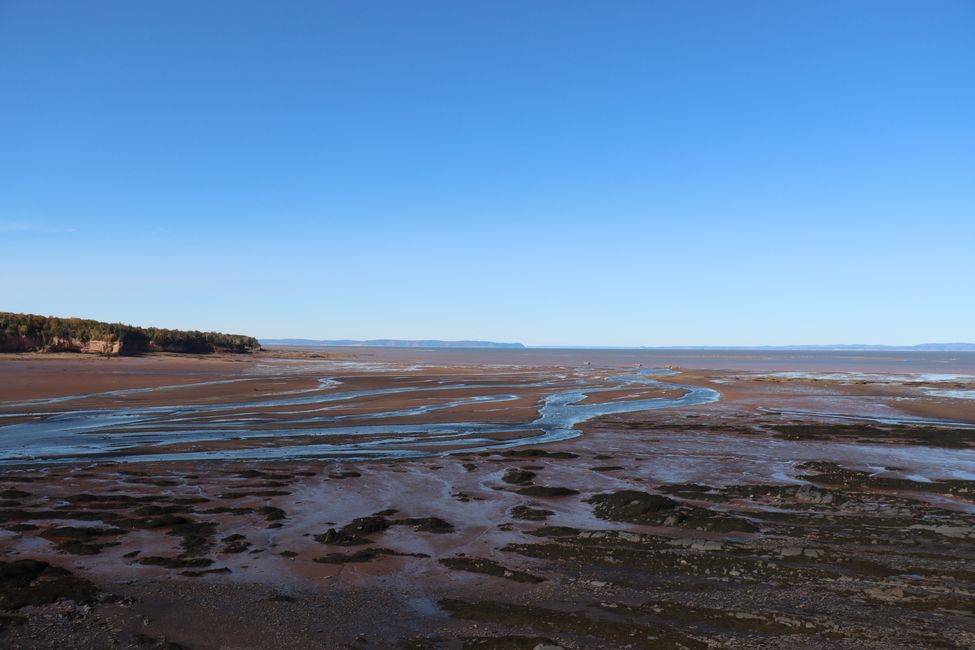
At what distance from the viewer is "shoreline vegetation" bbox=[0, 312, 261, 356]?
6075 centimetres

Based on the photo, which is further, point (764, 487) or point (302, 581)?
point (764, 487)

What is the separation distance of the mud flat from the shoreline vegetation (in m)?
50.1

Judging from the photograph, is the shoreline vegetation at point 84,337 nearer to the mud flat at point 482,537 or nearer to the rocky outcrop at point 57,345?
the rocky outcrop at point 57,345

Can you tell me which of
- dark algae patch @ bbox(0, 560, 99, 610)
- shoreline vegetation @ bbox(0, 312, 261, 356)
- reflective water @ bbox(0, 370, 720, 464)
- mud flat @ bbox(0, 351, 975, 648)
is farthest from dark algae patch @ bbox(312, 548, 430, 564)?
shoreline vegetation @ bbox(0, 312, 261, 356)

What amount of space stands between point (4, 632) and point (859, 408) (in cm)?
3115

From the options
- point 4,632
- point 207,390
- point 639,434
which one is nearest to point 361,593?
point 4,632

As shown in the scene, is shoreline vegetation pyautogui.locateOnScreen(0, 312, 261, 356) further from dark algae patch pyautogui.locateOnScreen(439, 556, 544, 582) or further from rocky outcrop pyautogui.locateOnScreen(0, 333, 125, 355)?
dark algae patch pyautogui.locateOnScreen(439, 556, 544, 582)

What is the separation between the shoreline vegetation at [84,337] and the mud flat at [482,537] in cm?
5006

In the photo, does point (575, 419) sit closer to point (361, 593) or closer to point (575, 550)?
point (575, 550)

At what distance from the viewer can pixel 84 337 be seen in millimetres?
65062

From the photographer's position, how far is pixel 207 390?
33.9 meters

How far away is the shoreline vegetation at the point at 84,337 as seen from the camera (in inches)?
2392

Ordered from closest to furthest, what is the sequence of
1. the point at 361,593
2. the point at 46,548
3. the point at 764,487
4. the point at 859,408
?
the point at 361,593 < the point at 46,548 < the point at 764,487 < the point at 859,408

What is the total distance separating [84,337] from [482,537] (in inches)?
2759
